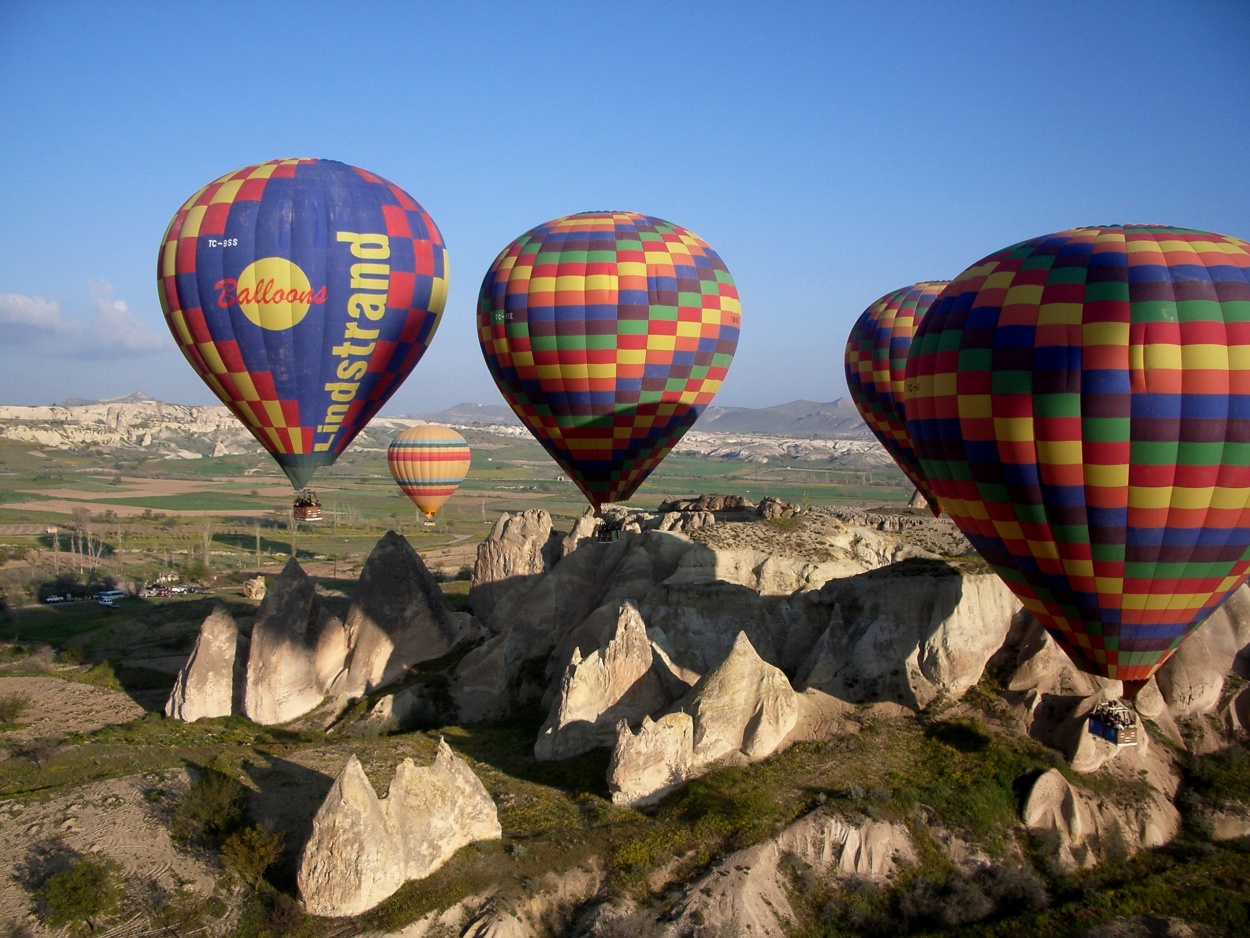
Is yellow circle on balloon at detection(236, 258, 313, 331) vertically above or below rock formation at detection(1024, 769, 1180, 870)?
above

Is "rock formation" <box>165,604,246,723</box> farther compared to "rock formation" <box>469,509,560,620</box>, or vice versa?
"rock formation" <box>469,509,560,620</box>

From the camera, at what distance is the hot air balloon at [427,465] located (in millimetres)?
50281

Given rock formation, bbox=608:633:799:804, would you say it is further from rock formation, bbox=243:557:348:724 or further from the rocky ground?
rock formation, bbox=243:557:348:724

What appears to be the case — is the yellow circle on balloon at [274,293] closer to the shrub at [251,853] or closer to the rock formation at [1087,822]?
the shrub at [251,853]

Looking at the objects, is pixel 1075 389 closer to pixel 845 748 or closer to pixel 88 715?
pixel 845 748

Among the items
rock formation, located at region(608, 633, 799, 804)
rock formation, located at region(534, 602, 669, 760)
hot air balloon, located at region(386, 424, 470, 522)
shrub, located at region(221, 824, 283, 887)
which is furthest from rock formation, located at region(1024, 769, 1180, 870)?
hot air balloon, located at region(386, 424, 470, 522)

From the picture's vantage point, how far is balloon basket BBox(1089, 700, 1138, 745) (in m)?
18.1

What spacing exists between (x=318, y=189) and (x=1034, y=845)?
20182 mm

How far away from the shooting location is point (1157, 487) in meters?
16.5

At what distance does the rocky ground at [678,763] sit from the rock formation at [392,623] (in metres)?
0.09

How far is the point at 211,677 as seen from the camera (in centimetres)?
2778

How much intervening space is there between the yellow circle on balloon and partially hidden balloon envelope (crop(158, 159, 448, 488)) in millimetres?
22

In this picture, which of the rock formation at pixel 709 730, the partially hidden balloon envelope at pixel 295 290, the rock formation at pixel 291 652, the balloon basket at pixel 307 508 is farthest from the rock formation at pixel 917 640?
the rock formation at pixel 291 652

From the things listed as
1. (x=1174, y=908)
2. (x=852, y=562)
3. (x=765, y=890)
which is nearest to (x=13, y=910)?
(x=765, y=890)
